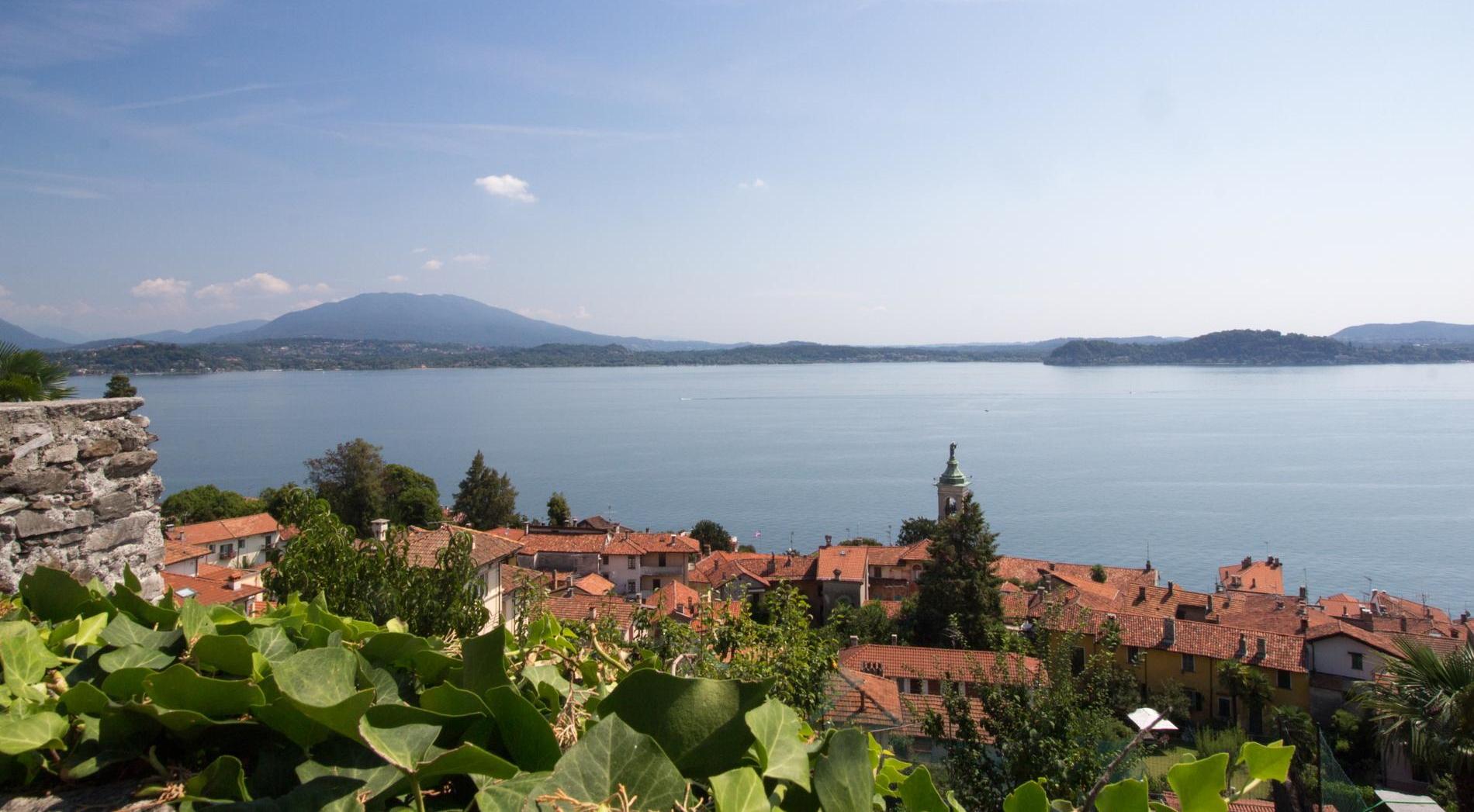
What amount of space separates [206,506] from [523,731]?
146 ft

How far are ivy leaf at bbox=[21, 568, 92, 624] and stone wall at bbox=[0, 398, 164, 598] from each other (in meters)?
Answer: 3.00

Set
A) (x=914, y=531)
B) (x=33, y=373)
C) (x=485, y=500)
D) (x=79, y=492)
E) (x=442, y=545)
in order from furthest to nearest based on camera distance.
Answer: (x=914, y=531)
(x=485, y=500)
(x=442, y=545)
(x=33, y=373)
(x=79, y=492)

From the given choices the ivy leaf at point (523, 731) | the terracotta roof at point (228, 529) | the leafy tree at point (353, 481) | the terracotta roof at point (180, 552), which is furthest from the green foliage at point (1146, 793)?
the leafy tree at point (353, 481)

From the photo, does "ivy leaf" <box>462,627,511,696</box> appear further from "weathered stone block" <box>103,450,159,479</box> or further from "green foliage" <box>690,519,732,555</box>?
"green foliage" <box>690,519,732,555</box>

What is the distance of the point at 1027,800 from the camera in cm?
85

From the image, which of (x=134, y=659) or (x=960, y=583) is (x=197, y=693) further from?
(x=960, y=583)

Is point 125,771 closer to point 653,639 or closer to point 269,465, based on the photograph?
point 653,639

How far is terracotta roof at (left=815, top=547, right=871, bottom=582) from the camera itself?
3553 cm

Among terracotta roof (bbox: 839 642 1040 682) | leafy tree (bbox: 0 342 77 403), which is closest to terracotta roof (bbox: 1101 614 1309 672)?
terracotta roof (bbox: 839 642 1040 682)

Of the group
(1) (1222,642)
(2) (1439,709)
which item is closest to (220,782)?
(2) (1439,709)

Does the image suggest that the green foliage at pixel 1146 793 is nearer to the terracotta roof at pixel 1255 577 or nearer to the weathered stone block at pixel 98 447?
the weathered stone block at pixel 98 447

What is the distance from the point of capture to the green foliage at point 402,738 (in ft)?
2.45

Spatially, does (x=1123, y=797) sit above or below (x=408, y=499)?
above

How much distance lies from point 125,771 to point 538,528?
140ft
